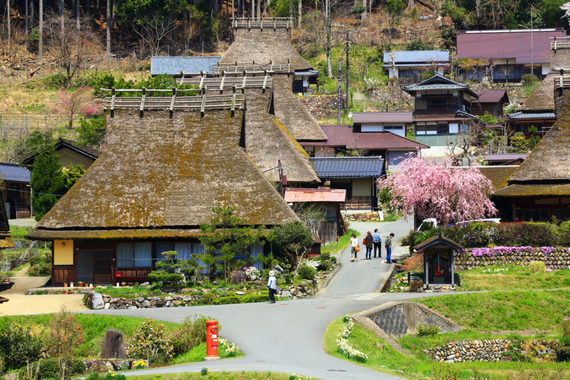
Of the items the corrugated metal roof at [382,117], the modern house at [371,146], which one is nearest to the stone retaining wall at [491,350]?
the modern house at [371,146]

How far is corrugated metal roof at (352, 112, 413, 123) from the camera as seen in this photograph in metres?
68.9

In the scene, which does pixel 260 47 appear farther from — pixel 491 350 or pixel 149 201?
pixel 491 350

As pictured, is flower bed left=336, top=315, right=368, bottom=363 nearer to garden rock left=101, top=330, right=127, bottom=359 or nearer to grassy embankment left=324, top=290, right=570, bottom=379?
grassy embankment left=324, top=290, right=570, bottom=379

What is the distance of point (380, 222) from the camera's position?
2127 inches

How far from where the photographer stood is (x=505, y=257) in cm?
3866

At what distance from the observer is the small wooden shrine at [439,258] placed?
35594 millimetres

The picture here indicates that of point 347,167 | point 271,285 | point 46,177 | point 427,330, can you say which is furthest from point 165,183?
point 347,167

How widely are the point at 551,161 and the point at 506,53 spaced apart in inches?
1793

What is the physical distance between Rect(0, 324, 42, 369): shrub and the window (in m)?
11.9

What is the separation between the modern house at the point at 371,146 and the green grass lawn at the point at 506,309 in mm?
31044

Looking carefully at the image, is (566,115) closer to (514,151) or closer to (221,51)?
(514,151)

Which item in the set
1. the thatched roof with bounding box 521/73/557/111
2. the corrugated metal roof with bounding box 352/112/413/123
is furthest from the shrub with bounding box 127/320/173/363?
the thatched roof with bounding box 521/73/557/111

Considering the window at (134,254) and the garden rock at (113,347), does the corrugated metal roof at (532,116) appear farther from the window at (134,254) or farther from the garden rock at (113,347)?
the garden rock at (113,347)

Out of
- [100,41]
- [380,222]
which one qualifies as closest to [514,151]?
[380,222]
